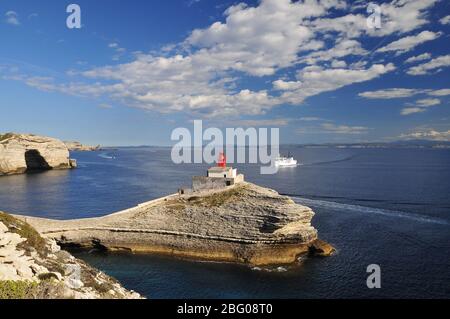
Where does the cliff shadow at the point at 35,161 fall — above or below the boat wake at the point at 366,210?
above

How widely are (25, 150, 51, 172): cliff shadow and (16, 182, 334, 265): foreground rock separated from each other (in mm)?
107704

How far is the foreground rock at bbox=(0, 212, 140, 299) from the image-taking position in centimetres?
1714

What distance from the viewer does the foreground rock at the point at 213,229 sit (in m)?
40.2

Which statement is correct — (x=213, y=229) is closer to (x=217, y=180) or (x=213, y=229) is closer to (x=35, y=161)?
(x=217, y=180)

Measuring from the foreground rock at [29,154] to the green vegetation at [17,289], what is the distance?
12733 centimetres

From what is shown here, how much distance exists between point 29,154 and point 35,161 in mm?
4241

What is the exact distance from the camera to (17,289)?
55.2 ft

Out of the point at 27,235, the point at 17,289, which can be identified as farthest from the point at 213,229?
the point at 17,289

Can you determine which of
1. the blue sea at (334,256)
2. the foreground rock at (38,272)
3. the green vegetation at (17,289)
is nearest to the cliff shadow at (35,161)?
the blue sea at (334,256)

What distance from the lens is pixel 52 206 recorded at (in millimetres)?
70062

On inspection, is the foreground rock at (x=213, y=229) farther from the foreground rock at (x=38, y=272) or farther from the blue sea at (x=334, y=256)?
the foreground rock at (x=38, y=272)

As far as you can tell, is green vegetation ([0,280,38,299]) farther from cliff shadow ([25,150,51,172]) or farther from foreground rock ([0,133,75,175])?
cliff shadow ([25,150,51,172])

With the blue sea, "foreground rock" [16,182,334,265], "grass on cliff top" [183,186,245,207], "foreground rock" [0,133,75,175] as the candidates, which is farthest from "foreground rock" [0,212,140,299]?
"foreground rock" [0,133,75,175]

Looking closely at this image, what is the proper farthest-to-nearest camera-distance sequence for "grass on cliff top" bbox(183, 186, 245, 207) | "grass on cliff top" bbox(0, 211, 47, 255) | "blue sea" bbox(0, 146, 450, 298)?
"grass on cliff top" bbox(183, 186, 245, 207) → "blue sea" bbox(0, 146, 450, 298) → "grass on cliff top" bbox(0, 211, 47, 255)
